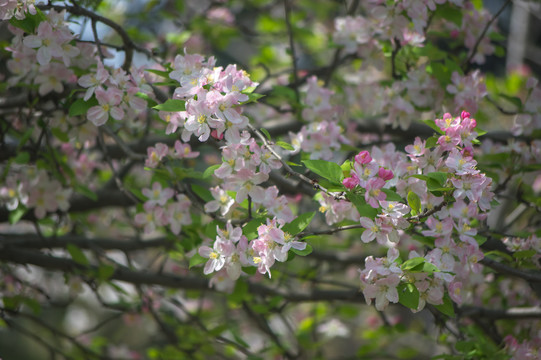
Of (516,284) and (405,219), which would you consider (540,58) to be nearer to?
(516,284)

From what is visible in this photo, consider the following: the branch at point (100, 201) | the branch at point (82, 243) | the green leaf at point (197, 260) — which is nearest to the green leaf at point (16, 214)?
the branch at point (82, 243)

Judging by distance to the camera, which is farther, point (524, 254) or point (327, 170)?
point (524, 254)

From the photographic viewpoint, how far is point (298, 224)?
3.96 feet

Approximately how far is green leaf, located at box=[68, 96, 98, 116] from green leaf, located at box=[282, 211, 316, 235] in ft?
2.17

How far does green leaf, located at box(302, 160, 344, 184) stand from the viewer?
1.19 m

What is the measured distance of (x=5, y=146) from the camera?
75.6 inches

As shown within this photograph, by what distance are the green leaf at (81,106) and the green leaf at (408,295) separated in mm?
955

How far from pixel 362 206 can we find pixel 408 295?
0.73 ft

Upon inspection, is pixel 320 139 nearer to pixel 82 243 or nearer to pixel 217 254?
pixel 217 254

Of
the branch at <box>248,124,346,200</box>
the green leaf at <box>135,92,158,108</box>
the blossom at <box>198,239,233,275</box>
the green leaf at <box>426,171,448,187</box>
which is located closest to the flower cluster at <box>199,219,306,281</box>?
the blossom at <box>198,239,233,275</box>

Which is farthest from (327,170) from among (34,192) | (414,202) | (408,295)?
(34,192)

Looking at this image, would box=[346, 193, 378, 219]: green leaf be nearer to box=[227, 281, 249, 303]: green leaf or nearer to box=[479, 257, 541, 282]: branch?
box=[479, 257, 541, 282]: branch

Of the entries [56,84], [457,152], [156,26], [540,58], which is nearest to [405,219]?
[457,152]

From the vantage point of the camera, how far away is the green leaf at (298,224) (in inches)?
47.1
